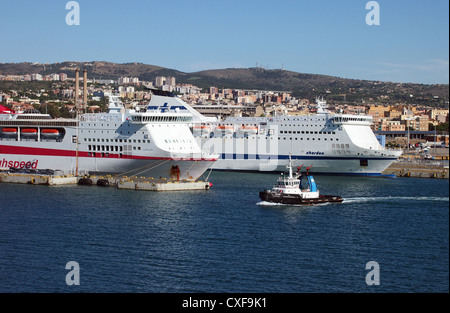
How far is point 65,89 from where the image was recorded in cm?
16512

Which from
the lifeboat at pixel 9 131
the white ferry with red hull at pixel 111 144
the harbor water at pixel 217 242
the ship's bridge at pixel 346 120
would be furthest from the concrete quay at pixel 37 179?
the ship's bridge at pixel 346 120

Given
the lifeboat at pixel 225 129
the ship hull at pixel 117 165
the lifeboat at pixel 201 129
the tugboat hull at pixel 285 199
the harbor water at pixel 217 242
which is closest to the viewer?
the harbor water at pixel 217 242

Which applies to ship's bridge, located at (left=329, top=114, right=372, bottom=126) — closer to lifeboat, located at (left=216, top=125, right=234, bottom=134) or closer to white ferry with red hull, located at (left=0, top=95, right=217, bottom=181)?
lifeboat, located at (left=216, top=125, right=234, bottom=134)

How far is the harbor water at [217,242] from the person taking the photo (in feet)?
65.9

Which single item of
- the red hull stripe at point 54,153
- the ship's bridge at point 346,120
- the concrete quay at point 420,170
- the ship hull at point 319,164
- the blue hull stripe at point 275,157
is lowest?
the concrete quay at point 420,170

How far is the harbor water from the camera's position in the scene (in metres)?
20.1

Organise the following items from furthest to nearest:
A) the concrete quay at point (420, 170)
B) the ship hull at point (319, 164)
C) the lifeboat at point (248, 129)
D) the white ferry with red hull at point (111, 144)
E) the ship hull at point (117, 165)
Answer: the lifeboat at point (248, 129), the concrete quay at point (420, 170), the ship hull at point (319, 164), the white ferry with red hull at point (111, 144), the ship hull at point (117, 165)

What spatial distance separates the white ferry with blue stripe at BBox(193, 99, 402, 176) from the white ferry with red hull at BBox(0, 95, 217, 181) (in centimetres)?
1031

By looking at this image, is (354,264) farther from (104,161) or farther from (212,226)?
(104,161)

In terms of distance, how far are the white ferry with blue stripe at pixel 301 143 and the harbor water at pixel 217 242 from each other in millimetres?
12395

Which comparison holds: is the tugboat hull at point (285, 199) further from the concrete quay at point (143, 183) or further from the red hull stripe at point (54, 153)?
the red hull stripe at point (54, 153)

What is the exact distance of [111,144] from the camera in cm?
4409

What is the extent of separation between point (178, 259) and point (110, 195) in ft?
49.4
